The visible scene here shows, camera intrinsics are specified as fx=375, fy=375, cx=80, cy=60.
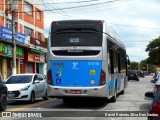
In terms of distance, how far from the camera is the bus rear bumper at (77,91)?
1473cm

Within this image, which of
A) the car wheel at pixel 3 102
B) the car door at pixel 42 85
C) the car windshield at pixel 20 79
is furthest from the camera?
the car door at pixel 42 85

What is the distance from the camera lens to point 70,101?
59.1 ft

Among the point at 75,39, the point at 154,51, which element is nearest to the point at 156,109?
the point at 75,39

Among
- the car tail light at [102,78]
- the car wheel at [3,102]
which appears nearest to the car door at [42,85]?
the car wheel at [3,102]

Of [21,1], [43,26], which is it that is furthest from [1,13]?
[43,26]

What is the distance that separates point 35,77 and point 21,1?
25.4m

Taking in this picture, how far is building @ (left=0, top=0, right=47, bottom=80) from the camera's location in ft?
120

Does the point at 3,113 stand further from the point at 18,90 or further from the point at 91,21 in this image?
the point at 91,21

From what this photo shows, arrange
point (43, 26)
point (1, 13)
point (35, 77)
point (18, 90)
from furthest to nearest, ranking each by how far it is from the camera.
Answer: point (43, 26)
point (1, 13)
point (35, 77)
point (18, 90)

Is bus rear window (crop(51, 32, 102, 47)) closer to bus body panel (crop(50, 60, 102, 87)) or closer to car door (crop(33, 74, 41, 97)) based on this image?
bus body panel (crop(50, 60, 102, 87))

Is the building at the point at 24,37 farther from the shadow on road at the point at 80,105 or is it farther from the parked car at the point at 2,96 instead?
the parked car at the point at 2,96

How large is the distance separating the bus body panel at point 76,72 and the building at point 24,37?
1904 cm

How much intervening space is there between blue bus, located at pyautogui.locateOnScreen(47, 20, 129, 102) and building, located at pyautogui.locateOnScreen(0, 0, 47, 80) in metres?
18.7

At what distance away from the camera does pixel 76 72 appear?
49.0ft
